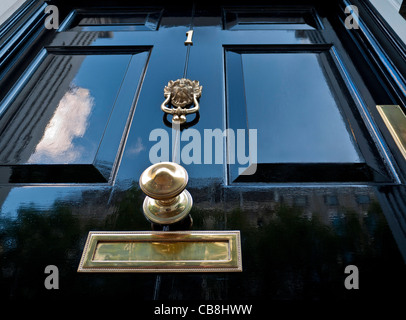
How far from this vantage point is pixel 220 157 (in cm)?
70

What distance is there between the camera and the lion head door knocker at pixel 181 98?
2.59 feet

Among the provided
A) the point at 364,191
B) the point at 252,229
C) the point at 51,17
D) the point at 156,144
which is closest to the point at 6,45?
the point at 51,17

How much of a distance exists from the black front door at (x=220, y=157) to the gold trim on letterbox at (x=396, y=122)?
0.05 feet

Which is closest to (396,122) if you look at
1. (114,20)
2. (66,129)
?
(66,129)

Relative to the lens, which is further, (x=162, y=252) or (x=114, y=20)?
(x=114, y=20)

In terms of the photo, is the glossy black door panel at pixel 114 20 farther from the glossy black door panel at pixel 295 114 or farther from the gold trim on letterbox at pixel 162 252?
the gold trim on letterbox at pixel 162 252

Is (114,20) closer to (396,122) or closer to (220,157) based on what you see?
(220,157)

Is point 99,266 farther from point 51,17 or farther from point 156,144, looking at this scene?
point 51,17

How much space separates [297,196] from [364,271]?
18 centimetres

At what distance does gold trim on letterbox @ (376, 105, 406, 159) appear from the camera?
27.3 inches

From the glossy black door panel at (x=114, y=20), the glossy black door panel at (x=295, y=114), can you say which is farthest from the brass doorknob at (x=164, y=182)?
the glossy black door panel at (x=114, y=20)

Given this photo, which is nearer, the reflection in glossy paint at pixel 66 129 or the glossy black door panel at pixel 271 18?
the reflection in glossy paint at pixel 66 129

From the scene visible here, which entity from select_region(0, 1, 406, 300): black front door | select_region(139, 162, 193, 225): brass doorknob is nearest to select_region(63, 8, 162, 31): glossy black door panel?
select_region(0, 1, 406, 300): black front door

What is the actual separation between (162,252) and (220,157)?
275 millimetres
